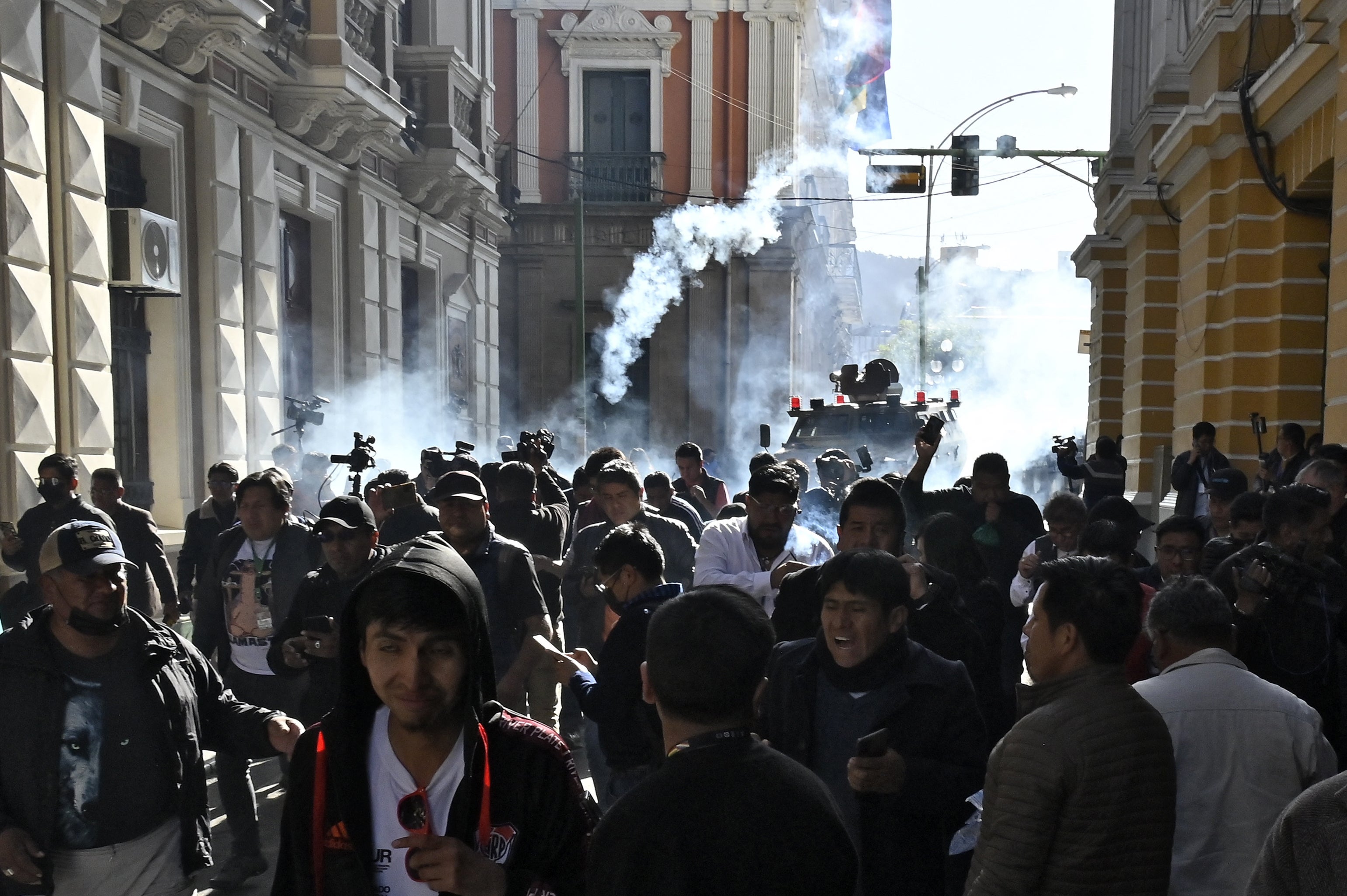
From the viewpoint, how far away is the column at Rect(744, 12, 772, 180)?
3238 centimetres

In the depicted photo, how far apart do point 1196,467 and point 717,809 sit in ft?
33.5

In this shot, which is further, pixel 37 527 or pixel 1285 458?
pixel 1285 458

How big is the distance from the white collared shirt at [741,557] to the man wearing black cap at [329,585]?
Answer: 1424 millimetres

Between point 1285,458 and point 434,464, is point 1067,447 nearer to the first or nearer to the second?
point 1285,458

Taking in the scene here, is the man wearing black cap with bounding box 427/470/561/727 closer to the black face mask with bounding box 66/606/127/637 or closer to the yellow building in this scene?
the black face mask with bounding box 66/606/127/637

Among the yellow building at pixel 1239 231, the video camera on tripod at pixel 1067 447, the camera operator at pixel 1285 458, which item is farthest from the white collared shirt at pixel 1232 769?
the video camera on tripod at pixel 1067 447

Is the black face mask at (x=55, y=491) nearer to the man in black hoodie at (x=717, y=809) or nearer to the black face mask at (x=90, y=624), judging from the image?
the black face mask at (x=90, y=624)

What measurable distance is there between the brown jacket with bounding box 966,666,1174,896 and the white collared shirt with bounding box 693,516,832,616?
2785 mm

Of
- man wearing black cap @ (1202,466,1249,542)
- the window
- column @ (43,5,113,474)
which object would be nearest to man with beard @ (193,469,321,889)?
man wearing black cap @ (1202,466,1249,542)

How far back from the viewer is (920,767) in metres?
3.54

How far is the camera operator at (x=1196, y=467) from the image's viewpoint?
444 inches

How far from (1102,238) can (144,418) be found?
46.8 feet

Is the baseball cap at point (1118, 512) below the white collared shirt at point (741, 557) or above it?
above

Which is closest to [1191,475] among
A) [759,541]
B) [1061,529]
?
[1061,529]
